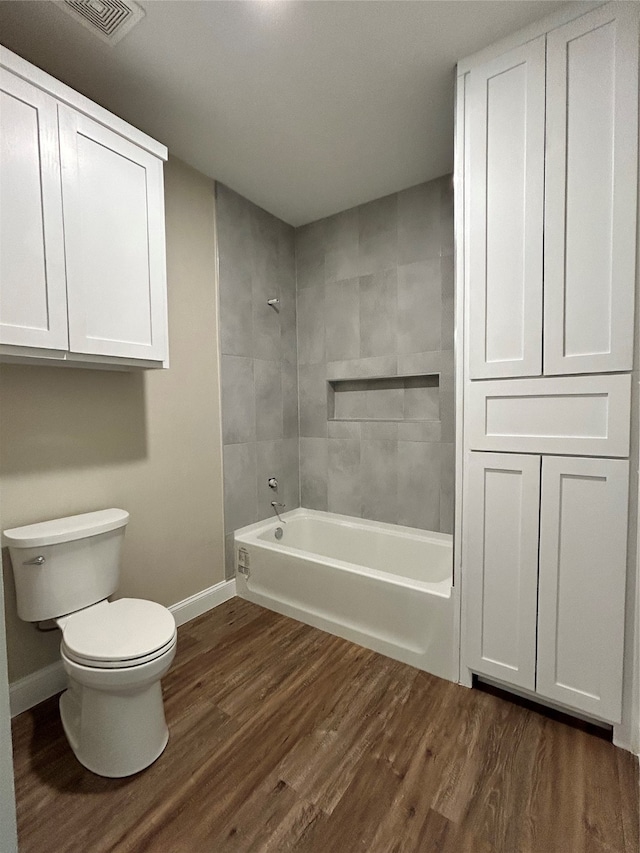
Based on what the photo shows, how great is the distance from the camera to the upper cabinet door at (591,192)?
1267 mm

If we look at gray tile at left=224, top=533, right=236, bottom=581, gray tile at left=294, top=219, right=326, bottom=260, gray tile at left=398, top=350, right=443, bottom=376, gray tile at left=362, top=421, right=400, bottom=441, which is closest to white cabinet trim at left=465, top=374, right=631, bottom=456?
gray tile at left=398, top=350, right=443, bottom=376

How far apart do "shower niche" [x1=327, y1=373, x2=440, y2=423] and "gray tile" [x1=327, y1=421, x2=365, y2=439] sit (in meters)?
0.03

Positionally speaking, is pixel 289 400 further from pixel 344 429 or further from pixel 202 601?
pixel 202 601

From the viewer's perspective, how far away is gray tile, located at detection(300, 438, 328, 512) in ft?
9.52

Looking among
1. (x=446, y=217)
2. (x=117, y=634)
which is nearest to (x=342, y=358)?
(x=446, y=217)

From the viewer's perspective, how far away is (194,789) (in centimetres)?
123

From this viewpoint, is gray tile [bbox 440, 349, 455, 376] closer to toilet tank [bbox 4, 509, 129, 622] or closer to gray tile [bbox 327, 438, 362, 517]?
gray tile [bbox 327, 438, 362, 517]

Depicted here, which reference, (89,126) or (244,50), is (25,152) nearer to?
(89,126)

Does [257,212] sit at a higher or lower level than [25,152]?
higher

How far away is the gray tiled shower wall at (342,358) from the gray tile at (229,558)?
0.02m

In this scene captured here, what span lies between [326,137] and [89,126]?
108 centimetres

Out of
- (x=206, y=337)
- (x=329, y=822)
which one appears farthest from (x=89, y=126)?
(x=329, y=822)

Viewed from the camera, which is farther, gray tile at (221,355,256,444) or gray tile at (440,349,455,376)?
gray tile at (221,355,256,444)

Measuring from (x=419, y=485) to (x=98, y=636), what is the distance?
1.83 meters
